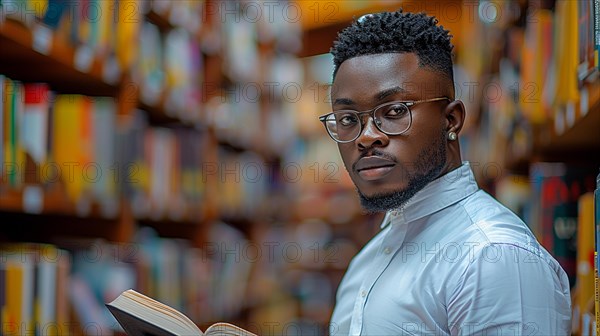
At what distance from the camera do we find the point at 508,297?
0.82 metres

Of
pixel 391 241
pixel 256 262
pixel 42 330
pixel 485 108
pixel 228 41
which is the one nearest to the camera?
pixel 391 241

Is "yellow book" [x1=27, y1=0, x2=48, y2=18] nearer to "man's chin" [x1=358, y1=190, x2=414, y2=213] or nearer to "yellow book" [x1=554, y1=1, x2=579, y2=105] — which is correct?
"man's chin" [x1=358, y1=190, x2=414, y2=213]

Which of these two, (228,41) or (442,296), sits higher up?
(228,41)

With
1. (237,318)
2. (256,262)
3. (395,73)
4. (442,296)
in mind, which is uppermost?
(395,73)

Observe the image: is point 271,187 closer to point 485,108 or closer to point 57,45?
point 485,108

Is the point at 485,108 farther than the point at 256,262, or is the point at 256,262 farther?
the point at 256,262

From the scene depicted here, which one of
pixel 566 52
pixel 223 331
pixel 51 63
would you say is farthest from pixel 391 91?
pixel 51 63

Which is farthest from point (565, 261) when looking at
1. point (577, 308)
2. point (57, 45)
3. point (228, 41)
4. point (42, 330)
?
point (228, 41)

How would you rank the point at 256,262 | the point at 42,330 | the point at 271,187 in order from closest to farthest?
→ the point at 42,330 → the point at 256,262 → the point at 271,187

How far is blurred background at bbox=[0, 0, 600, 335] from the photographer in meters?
1.53

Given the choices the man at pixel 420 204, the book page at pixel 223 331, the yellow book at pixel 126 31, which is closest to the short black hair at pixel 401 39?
the man at pixel 420 204

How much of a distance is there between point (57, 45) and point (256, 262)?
2.03m

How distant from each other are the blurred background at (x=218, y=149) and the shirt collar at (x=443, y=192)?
0.25m

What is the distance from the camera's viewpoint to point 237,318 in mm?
3424
